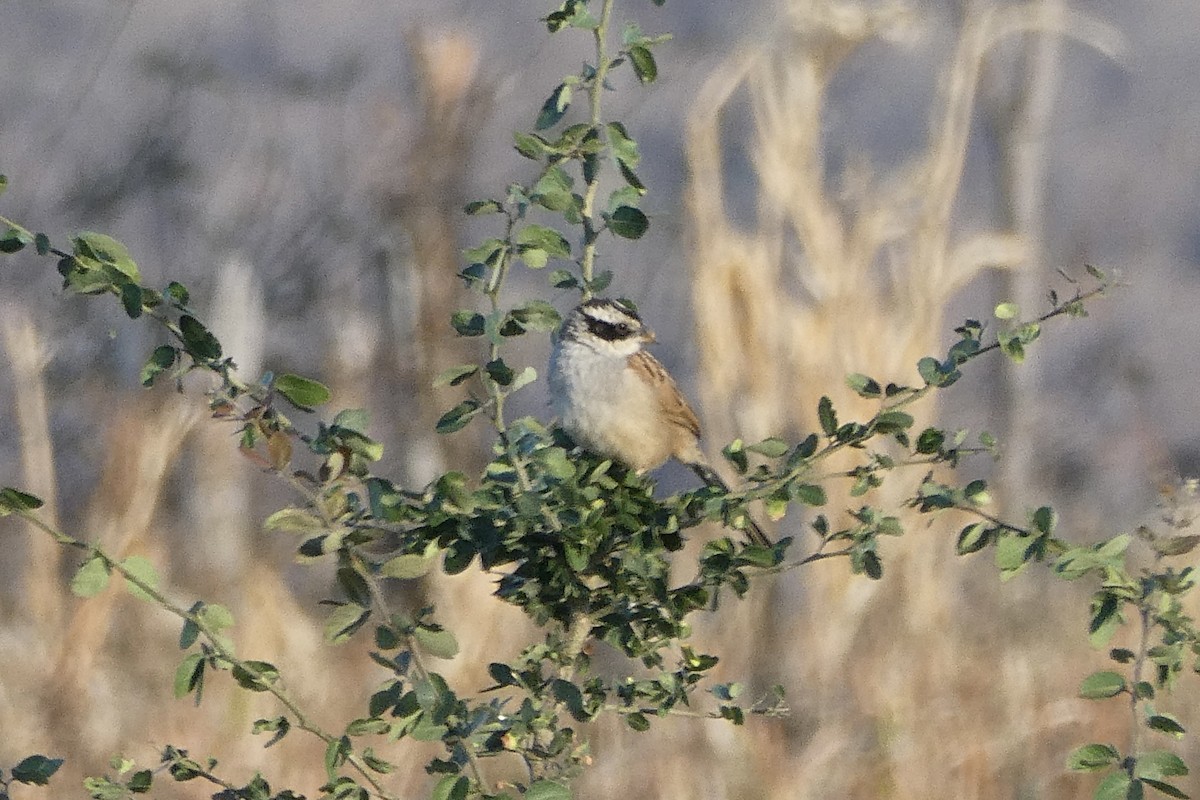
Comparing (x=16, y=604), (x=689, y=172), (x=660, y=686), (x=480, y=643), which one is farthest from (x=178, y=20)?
(x=660, y=686)

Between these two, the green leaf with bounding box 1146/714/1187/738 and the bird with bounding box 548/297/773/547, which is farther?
the bird with bounding box 548/297/773/547

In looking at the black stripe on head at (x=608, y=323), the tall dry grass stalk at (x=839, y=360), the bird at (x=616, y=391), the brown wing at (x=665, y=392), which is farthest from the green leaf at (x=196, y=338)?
the tall dry grass stalk at (x=839, y=360)

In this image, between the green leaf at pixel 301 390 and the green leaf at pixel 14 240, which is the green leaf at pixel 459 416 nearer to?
the green leaf at pixel 301 390

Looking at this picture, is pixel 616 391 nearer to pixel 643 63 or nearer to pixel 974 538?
pixel 643 63

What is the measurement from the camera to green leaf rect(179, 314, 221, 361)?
172 cm

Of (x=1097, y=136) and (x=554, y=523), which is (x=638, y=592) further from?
(x=1097, y=136)

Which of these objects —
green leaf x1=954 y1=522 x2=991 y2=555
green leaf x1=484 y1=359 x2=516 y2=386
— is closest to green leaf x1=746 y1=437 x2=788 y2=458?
green leaf x1=954 y1=522 x2=991 y2=555

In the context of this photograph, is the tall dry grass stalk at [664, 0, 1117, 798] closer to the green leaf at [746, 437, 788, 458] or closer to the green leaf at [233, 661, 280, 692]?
the green leaf at [746, 437, 788, 458]

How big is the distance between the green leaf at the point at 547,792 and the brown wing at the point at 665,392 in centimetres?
203

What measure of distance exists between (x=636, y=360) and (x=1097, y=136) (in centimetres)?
1077

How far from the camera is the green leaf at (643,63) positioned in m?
1.97

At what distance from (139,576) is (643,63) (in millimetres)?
824

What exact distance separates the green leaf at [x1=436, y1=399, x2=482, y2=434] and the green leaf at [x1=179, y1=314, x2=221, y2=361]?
10.4 inches

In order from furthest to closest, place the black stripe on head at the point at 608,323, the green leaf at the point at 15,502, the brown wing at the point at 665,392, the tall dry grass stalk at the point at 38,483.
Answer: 1. the tall dry grass stalk at the point at 38,483
2. the brown wing at the point at 665,392
3. the black stripe on head at the point at 608,323
4. the green leaf at the point at 15,502
